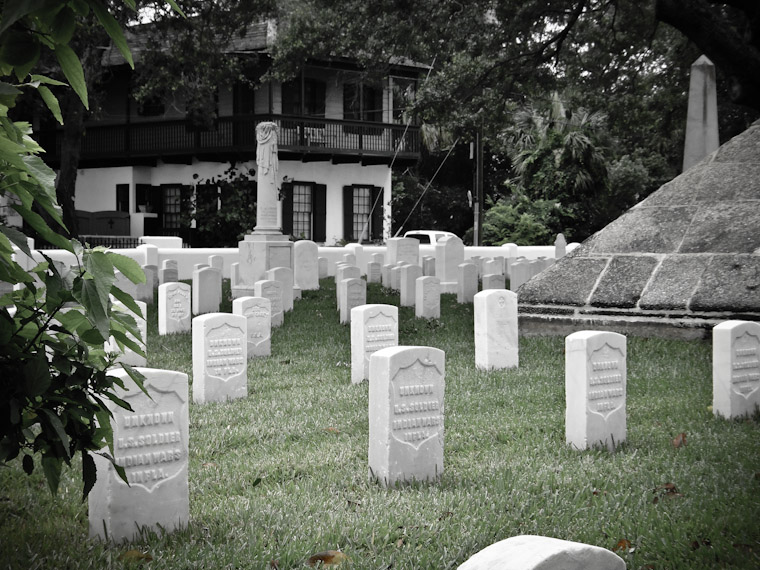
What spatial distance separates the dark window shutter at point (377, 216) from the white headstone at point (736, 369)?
89.5 ft

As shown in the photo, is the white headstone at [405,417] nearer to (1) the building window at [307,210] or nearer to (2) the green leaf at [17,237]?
(2) the green leaf at [17,237]

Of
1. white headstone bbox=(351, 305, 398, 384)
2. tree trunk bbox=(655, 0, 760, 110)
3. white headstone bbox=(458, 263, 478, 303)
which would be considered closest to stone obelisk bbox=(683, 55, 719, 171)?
tree trunk bbox=(655, 0, 760, 110)

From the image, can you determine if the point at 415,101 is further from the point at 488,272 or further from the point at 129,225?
the point at 129,225

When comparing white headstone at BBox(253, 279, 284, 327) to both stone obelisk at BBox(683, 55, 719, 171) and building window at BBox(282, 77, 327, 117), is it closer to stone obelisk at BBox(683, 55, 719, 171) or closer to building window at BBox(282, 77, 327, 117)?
stone obelisk at BBox(683, 55, 719, 171)

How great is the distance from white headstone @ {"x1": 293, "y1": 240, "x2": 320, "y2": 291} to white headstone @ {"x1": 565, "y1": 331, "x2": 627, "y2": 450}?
1361 cm

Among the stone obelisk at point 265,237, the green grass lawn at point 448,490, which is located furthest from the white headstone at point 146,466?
the stone obelisk at point 265,237

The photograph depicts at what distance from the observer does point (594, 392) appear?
685cm

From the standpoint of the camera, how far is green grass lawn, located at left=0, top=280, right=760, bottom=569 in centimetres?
446

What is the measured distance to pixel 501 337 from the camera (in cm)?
1020

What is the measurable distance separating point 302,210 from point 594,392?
2723 cm

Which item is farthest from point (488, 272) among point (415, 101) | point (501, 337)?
point (501, 337)

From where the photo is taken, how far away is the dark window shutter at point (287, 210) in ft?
107

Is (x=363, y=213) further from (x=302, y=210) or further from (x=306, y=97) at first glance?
(x=306, y=97)

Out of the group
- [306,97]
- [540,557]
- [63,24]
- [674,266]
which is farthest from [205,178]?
[540,557]
